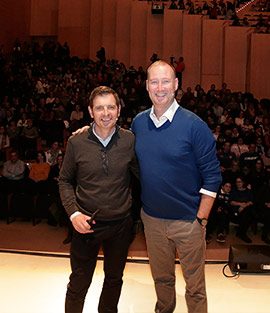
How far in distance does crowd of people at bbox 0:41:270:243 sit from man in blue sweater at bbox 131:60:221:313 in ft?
9.91

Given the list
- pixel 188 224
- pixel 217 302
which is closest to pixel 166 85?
pixel 188 224

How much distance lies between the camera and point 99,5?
15047 mm

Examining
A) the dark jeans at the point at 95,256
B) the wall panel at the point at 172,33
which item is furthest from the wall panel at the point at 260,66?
the dark jeans at the point at 95,256

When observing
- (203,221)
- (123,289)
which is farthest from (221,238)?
(203,221)

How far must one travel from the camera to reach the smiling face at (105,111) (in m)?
2.00

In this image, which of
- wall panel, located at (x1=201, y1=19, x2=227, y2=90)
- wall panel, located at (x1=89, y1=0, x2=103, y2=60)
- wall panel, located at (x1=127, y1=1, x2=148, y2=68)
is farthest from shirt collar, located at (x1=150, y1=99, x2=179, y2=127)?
wall panel, located at (x1=89, y1=0, x2=103, y2=60)

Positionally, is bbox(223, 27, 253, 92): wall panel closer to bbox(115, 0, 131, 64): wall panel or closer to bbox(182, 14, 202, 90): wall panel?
bbox(182, 14, 202, 90): wall panel

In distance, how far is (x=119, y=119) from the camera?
927 centimetres

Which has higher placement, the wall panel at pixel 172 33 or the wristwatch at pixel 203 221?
the wall panel at pixel 172 33

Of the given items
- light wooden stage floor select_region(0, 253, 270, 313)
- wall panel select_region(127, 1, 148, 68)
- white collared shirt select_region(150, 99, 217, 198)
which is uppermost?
wall panel select_region(127, 1, 148, 68)

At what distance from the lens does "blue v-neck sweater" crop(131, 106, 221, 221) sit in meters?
2.04

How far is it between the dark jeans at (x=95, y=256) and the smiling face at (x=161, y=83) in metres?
0.71

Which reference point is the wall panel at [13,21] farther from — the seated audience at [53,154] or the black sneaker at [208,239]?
the black sneaker at [208,239]

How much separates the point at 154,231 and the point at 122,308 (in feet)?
2.28
